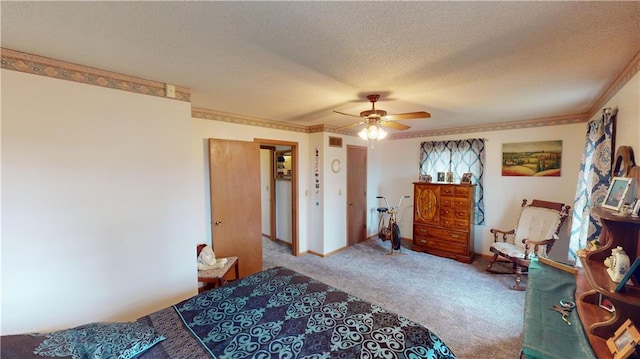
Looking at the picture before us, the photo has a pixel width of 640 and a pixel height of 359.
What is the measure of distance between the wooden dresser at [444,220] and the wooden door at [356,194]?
107cm

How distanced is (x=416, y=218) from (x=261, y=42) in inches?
165

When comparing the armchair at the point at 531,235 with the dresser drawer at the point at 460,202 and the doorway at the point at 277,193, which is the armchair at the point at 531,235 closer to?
the dresser drawer at the point at 460,202

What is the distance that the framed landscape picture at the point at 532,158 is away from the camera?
12.3ft

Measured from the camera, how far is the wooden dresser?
4203 mm

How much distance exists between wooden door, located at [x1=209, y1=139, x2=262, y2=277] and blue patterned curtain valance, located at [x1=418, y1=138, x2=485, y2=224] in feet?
10.8

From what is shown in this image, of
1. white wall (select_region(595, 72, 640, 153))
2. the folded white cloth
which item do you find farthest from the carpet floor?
white wall (select_region(595, 72, 640, 153))

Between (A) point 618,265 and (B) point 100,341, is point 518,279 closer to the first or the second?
(A) point 618,265

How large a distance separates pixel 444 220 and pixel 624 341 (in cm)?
336

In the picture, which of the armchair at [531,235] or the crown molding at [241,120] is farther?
the armchair at [531,235]

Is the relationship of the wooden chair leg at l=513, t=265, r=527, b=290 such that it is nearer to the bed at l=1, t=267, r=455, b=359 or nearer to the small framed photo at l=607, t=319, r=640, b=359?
the small framed photo at l=607, t=319, r=640, b=359

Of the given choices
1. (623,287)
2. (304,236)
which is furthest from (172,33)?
(304,236)

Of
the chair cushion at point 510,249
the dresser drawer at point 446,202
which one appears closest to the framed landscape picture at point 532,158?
the dresser drawer at point 446,202

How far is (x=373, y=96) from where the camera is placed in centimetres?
253

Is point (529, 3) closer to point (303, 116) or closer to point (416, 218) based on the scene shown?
point (303, 116)
